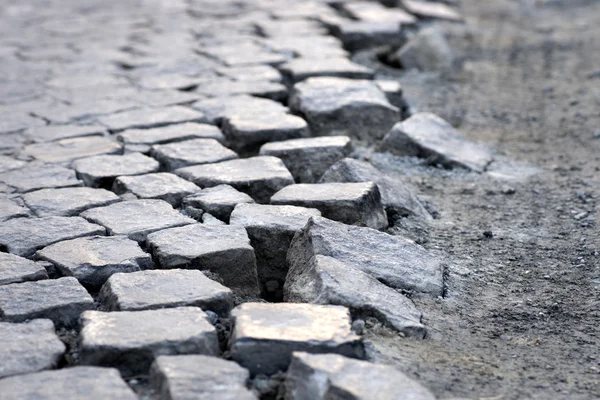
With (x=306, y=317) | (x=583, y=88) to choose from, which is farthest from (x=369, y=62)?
(x=306, y=317)

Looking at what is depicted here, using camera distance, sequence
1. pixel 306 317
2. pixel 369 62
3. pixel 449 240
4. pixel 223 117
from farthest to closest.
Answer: pixel 369 62, pixel 223 117, pixel 449 240, pixel 306 317

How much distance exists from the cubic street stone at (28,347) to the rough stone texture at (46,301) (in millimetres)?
59

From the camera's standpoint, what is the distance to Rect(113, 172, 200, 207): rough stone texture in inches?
130

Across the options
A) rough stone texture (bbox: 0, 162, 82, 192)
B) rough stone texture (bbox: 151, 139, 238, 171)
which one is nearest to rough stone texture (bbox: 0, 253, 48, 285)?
rough stone texture (bbox: 0, 162, 82, 192)

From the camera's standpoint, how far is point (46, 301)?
2475mm

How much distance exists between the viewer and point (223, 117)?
4.20m

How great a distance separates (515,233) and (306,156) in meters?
0.92

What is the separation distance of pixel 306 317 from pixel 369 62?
12.0ft

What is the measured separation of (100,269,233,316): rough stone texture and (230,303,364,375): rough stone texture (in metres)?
0.13

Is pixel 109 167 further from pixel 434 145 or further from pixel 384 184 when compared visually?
pixel 434 145

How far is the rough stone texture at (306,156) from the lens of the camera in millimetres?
3732

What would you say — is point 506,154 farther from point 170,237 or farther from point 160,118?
point 170,237

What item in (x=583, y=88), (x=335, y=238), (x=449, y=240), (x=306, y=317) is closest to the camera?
(x=306, y=317)

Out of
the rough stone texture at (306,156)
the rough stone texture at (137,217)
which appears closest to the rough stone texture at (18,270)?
the rough stone texture at (137,217)
